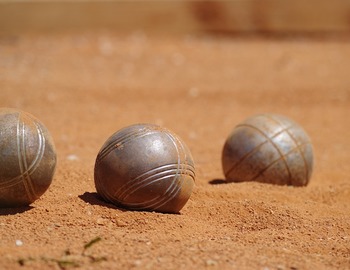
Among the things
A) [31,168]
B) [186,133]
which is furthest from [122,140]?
[186,133]

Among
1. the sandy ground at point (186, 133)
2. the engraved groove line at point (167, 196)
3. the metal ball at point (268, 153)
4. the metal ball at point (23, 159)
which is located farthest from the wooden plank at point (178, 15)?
the engraved groove line at point (167, 196)

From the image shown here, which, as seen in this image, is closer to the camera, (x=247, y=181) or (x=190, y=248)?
(x=190, y=248)

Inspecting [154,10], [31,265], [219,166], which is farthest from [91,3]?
[31,265]

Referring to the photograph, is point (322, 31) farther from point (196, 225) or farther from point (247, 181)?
point (196, 225)

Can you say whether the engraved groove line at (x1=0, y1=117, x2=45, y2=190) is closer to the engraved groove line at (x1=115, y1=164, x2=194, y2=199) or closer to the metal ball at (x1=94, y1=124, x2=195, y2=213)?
the metal ball at (x1=94, y1=124, x2=195, y2=213)

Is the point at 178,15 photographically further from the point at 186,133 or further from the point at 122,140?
the point at 122,140

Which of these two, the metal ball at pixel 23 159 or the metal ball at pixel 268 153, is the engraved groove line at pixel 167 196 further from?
the metal ball at pixel 268 153
